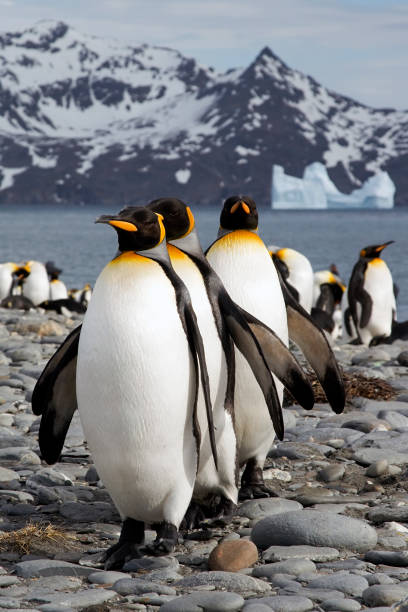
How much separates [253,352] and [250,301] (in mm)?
624

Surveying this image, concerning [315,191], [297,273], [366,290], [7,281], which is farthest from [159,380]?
[315,191]

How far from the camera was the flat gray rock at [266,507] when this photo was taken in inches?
150

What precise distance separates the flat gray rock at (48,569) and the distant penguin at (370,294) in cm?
932

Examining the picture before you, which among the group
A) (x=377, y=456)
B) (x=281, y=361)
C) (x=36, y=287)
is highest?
(x=281, y=361)

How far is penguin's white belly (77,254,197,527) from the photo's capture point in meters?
3.29

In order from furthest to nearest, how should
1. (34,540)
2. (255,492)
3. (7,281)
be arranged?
(7,281) → (255,492) → (34,540)

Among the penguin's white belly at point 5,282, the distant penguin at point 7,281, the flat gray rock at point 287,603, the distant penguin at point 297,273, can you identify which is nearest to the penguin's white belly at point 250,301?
the flat gray rock at point 287,603

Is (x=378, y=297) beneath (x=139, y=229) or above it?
beneath

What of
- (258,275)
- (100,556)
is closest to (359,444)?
(258,275)

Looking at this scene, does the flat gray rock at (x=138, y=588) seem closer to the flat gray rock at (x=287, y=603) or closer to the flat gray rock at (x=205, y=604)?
the flat gray rock at (x=205, y=604)

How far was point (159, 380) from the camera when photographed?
3.31 m

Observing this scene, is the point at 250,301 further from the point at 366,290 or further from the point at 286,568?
the point at 366,290

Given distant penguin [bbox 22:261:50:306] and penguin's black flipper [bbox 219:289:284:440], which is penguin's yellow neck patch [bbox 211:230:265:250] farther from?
distant penguin [bbox 22:261:50:306]

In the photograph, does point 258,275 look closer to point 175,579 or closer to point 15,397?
point 175,579
